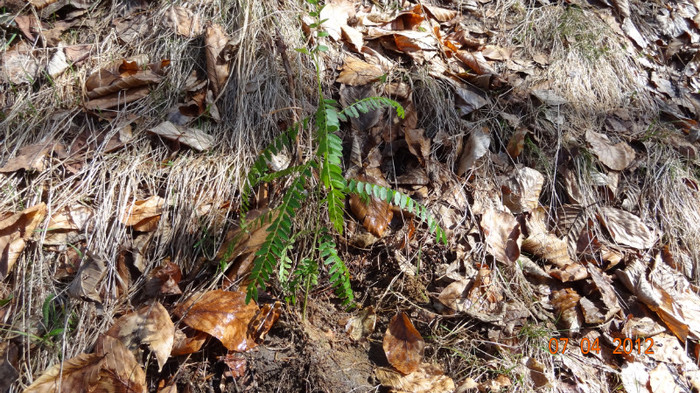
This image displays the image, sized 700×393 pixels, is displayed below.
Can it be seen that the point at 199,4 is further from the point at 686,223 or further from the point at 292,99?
the point at 686,223

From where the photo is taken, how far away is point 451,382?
1.88 meters

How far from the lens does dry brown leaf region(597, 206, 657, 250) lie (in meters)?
2.56

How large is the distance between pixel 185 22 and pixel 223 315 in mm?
1639

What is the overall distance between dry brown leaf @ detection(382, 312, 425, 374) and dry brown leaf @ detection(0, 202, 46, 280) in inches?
61.3

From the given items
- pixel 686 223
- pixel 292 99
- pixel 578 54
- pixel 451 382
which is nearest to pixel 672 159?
pixel 686 223

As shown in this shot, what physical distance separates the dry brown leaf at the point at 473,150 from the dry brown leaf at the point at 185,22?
160cm

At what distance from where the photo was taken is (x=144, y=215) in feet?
6.61

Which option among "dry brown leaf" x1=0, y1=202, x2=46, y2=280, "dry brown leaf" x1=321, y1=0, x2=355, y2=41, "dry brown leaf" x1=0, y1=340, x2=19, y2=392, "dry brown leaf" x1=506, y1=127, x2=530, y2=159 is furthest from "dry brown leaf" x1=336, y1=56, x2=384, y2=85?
"dry brown leaf" x1=0, y1=340, x2=19, y2=392

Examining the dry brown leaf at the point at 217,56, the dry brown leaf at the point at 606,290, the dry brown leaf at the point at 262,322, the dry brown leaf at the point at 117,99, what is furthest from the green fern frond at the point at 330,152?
the dry brown leaf at the point at 606,290

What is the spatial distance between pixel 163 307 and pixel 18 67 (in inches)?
60.9

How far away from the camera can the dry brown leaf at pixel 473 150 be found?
2.45m

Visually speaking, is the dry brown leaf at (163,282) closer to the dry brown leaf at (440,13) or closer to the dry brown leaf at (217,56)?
the dry brown leaf at (217,56)

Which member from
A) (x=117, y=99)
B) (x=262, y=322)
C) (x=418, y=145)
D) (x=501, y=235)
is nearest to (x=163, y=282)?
(x=262, y=322)

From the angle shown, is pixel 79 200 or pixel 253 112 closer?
pixel 79 200
